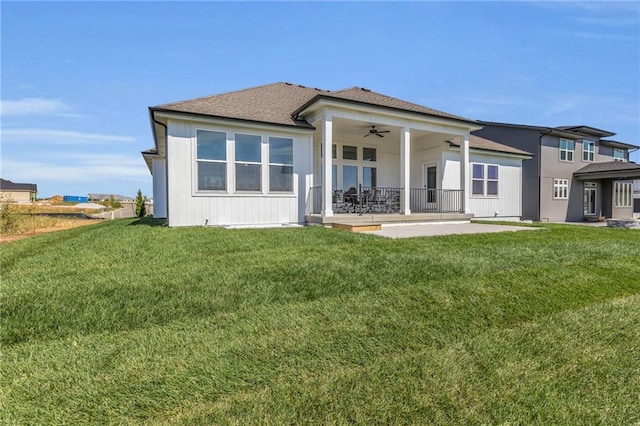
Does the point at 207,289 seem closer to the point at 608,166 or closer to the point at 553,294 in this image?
the point at 553,294

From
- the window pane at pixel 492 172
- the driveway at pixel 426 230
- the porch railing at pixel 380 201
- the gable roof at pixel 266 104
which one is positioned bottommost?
the driveway at pixel 426 230

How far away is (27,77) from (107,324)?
314 inches

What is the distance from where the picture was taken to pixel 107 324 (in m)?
2.87

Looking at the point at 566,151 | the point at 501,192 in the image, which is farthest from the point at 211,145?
the point at 566,151

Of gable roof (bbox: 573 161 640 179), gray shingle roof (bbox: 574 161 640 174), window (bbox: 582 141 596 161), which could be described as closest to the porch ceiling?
gable roof (bbox: 573 161 640 179)

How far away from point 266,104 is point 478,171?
34.0 feet

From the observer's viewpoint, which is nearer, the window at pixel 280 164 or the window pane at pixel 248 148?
the window pane at pixel 248 148

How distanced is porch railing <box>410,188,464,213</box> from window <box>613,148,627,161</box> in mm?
20052

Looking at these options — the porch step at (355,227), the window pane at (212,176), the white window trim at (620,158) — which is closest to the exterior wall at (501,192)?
the porch step at (355,227)

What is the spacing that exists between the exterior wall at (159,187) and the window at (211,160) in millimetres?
7996

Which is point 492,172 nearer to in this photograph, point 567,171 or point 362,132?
point 362,132

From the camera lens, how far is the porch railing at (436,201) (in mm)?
12750

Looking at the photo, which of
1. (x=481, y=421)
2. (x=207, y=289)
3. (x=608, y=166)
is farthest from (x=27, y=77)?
(x=608, y=166)

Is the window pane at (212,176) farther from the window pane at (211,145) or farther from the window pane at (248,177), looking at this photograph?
the window pane at (248,177)
